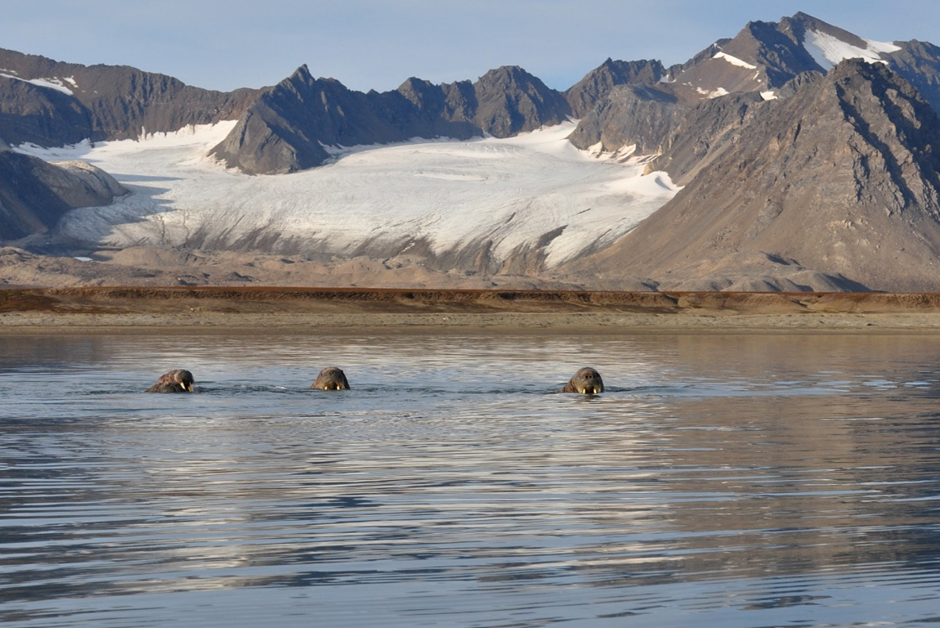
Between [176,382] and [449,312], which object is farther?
[449,312]

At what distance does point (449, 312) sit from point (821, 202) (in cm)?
9136

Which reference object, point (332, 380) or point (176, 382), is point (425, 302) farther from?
point (176, 382)

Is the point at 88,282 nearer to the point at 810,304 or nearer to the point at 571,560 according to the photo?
the point at 810,304

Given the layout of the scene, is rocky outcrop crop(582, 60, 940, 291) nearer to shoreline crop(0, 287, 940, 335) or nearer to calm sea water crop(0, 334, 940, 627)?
shoreline crop(0, 287, 940, 335)

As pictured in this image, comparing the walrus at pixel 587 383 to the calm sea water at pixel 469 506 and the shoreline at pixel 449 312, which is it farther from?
the shoreline at pixel 449 312

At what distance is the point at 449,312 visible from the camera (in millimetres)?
86438

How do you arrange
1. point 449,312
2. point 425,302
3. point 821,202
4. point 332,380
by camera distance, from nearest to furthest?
point 332,380
point 449,312
point 425,302
point 821,202

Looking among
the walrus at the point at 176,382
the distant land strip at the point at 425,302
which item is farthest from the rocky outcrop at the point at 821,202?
the walrus at the point at 176,382

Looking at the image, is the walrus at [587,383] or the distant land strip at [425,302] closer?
the walrus at [587,383]

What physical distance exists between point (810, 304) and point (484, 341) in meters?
47.3

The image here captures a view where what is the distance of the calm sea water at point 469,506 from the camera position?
30.4ft

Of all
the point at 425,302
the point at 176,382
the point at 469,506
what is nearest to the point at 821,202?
the point at 425,302

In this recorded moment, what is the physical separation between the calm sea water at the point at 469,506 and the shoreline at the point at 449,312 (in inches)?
1661

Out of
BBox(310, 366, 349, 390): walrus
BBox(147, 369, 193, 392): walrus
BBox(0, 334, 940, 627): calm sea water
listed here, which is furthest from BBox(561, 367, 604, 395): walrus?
BBox(147, 369, 193, 392): walrus
